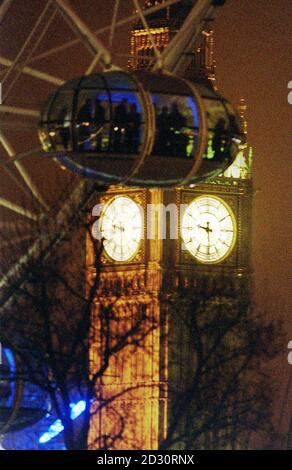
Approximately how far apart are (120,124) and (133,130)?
208mm

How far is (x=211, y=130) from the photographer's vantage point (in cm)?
5022

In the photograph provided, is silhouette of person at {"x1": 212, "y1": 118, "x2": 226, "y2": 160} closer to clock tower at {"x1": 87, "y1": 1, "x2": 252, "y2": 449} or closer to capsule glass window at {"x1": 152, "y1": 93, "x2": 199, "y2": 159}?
capsule glass window at {"x1": 152, "y1": 93, "x2": 199, "y2": 159}

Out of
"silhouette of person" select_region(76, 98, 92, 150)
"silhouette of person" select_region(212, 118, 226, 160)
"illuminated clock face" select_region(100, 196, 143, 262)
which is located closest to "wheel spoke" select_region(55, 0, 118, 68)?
"silhouette of person" select_region(76, 98, 92, 150)

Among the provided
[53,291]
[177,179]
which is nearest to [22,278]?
[53,291]

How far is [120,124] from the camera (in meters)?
49.8

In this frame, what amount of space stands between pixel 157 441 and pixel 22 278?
58.3 meters

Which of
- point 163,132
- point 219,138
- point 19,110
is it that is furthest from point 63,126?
point 19,110

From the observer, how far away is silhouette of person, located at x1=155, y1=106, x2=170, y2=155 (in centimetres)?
4959

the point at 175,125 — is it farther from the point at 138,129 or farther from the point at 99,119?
the point at 99,119

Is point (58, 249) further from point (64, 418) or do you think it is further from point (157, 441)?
point (157, 441)

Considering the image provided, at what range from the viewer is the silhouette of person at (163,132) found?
163ft

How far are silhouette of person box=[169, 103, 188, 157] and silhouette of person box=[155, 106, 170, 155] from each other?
0.07 m

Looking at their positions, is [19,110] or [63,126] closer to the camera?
[63,126]

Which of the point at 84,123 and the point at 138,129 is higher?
the point at 84,123
